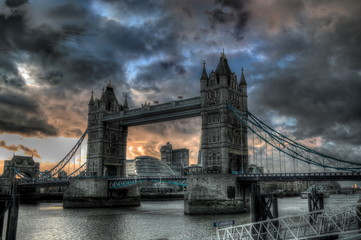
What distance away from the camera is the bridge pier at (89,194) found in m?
67.4

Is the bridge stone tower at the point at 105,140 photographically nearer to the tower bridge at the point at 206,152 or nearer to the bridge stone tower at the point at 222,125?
the tower bridge at the point at 206,152

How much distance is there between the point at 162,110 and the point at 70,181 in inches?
904

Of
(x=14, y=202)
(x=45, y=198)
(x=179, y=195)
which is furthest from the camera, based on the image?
(x=179, y=195)

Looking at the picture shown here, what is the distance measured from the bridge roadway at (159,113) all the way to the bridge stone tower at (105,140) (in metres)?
2.57

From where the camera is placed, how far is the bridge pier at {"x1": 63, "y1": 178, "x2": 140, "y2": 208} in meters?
67.4

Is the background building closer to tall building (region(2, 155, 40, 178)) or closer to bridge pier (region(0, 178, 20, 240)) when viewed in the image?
tall building (region(2, 155, 40, 178))

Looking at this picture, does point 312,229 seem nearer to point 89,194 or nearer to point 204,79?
point 204,79

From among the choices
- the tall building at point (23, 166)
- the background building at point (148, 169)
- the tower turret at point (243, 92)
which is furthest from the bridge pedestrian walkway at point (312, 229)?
the tall building at point (23, 166)

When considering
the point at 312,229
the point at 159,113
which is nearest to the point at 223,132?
the point at 159,113

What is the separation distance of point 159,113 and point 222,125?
15.6 meters

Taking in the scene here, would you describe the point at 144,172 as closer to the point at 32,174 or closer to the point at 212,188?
the point at 32,174

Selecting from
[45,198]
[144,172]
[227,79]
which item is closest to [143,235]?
[227,79]

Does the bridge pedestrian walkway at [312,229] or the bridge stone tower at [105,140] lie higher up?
the bridge stone tower at [105,140]

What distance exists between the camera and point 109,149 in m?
80.7
